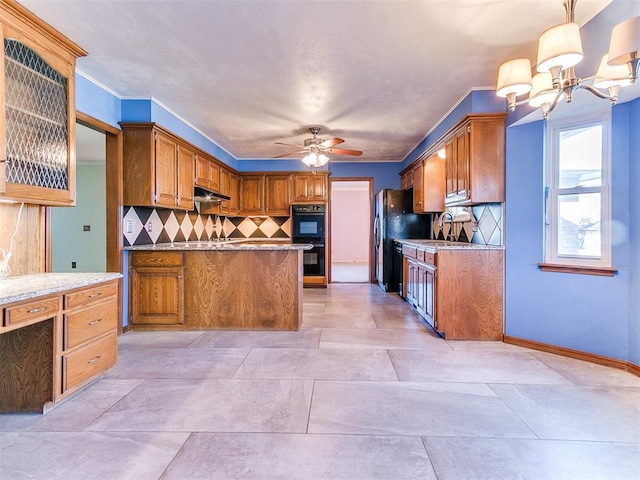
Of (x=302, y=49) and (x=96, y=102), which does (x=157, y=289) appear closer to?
(x=96, y=102)

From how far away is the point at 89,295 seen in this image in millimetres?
2109

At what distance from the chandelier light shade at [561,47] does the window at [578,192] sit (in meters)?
1.37

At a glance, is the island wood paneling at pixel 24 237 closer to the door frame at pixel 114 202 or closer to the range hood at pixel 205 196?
the door frame at pixel 114 202

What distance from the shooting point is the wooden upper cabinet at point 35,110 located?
1804 mm

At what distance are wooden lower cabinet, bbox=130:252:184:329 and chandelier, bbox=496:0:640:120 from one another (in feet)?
10.9

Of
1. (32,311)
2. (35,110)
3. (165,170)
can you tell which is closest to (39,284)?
(32,311)

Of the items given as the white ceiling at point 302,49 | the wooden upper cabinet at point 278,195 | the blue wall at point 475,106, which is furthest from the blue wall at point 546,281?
the wooden upper cabinet at point 278,195

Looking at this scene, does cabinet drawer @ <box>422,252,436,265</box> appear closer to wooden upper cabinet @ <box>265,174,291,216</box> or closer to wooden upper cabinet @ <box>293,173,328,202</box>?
wooden upper cabinet @ <box>293,173,328,202</box>

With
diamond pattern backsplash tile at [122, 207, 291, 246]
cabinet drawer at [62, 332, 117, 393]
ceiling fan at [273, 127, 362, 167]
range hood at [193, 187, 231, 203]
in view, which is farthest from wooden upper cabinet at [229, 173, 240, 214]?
cabinet drawer at [62, 332, 117, 393]

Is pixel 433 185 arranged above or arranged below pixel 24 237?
above

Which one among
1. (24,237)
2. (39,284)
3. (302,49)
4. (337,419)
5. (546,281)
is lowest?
(337,419)

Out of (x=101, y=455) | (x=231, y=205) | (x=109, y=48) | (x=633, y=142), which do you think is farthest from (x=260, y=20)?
(x=231, y=205)

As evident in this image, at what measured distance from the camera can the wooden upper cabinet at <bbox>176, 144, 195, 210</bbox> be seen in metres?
3.91

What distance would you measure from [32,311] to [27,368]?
0.45m
